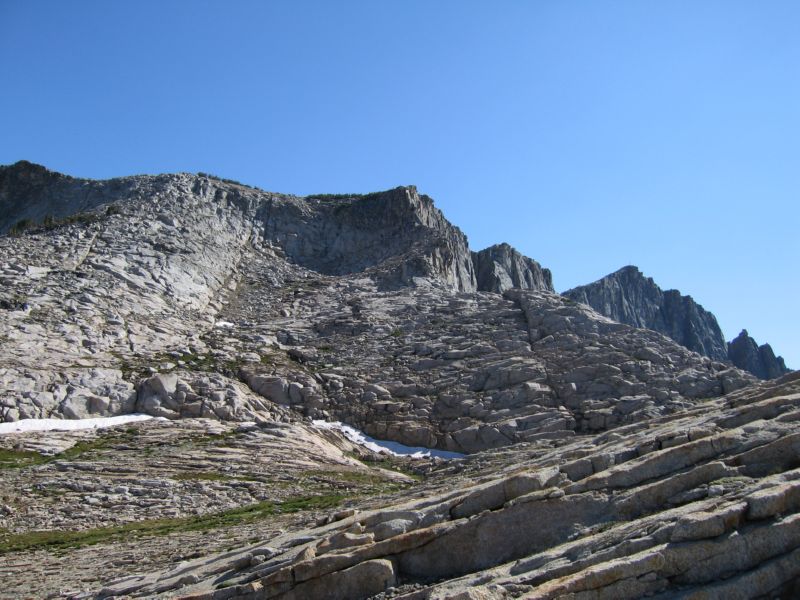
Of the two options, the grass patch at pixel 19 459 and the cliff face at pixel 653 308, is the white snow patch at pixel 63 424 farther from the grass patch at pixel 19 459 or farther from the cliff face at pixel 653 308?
the cliff face at pixel 653 308

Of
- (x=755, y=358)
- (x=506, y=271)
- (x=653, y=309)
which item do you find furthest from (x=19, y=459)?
(x=653, y=309)

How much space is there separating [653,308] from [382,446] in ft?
428

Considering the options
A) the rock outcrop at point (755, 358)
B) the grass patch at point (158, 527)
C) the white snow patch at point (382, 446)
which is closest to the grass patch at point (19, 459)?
the grass patch at point (158, 527)

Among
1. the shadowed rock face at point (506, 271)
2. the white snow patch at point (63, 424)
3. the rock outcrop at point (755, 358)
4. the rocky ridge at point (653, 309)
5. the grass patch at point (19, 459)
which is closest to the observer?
the grass patch at point (19, 459)

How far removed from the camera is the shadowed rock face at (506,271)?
12444cm

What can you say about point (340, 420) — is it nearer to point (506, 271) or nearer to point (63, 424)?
point (63, 424)

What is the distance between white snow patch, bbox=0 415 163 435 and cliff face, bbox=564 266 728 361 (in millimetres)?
123657

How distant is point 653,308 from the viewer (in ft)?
563

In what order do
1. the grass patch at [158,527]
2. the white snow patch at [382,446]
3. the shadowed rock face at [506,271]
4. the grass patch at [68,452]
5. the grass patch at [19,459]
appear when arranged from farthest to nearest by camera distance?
1. the shadowed rock face at [506,271]
2. the white snow patch at [382,446]
3. the grass patch at [68,452]
4. the grass patch at [19,459]
5. the grass patch at [158,527]

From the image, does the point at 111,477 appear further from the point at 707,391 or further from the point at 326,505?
the point at 707,391

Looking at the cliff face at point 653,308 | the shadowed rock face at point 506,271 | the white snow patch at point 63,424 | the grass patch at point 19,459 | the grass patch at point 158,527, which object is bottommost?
the grass patch at point 158,527

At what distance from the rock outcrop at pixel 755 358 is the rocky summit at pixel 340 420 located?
203ft

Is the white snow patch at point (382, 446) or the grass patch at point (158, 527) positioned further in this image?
the white snow patch at point (382, 446)

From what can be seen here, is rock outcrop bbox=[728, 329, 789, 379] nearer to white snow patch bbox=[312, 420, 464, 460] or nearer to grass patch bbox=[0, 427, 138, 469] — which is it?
white snow patch bbox=[312, 420, 464, 460]
